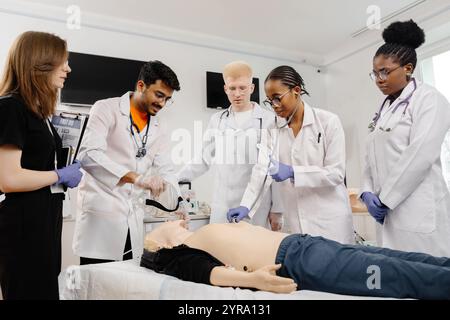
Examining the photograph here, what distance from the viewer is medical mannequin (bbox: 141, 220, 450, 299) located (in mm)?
873

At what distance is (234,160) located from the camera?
1861 mm

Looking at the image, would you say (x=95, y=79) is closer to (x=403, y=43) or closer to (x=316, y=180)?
(x=316, y=180)

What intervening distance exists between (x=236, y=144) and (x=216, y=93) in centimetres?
48

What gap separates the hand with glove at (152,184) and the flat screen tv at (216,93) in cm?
68

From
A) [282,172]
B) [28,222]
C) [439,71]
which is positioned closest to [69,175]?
[28,222]

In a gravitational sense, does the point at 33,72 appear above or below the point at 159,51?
below

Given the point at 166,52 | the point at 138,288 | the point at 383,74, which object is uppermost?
the point at 166,52

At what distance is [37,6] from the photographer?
2.24 metres

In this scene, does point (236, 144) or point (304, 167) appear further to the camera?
point (236, 144)

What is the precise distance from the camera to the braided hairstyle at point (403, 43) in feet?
5.03

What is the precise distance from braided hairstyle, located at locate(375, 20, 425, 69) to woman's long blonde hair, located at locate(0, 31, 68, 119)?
4.49ft

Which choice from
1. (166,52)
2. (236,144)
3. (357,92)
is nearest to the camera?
(236,144)

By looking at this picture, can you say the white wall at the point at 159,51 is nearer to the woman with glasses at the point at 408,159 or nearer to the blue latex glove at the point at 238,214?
the blue latex glove at the point at 238,214

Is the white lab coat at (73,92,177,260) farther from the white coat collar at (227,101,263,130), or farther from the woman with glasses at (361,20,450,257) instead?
the woman with glasses at (361,20,450,257)
